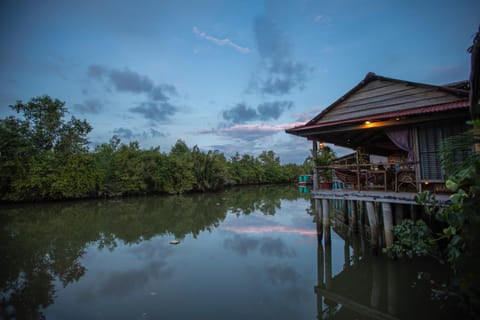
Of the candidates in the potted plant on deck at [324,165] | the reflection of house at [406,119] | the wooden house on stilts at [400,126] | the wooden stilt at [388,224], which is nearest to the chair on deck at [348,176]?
the wooden house on stilts at [400,126]

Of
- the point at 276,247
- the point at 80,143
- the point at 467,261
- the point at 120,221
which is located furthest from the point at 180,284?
the point at 80,143

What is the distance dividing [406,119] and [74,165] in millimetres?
24266

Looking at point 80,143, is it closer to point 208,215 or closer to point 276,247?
point 208,215

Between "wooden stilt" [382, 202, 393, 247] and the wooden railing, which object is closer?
"wooden stilt" [382, 202, 393, 247]

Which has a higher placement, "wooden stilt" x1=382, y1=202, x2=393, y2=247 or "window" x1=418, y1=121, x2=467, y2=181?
"window" x1=418, y1=121, x2=467, y2=181

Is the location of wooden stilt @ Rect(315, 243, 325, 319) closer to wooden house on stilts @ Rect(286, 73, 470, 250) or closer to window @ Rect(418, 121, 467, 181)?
wooden house on stilts @ Rect(286, 73, 470, 250)

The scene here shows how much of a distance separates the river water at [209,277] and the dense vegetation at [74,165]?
11.8 metres

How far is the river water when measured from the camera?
4.06 metres

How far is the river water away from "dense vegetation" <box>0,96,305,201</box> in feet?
38.7

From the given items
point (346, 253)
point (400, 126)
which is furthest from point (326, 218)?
point (400, 126)

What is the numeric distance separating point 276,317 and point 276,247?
3.87 metres

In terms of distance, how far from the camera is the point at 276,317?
387 centimetres

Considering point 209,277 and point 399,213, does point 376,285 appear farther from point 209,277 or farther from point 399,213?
point 209,277

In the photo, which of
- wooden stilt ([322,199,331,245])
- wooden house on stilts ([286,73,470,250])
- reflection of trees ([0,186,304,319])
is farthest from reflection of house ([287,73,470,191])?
reflection of trees ([0,186,304,319])
